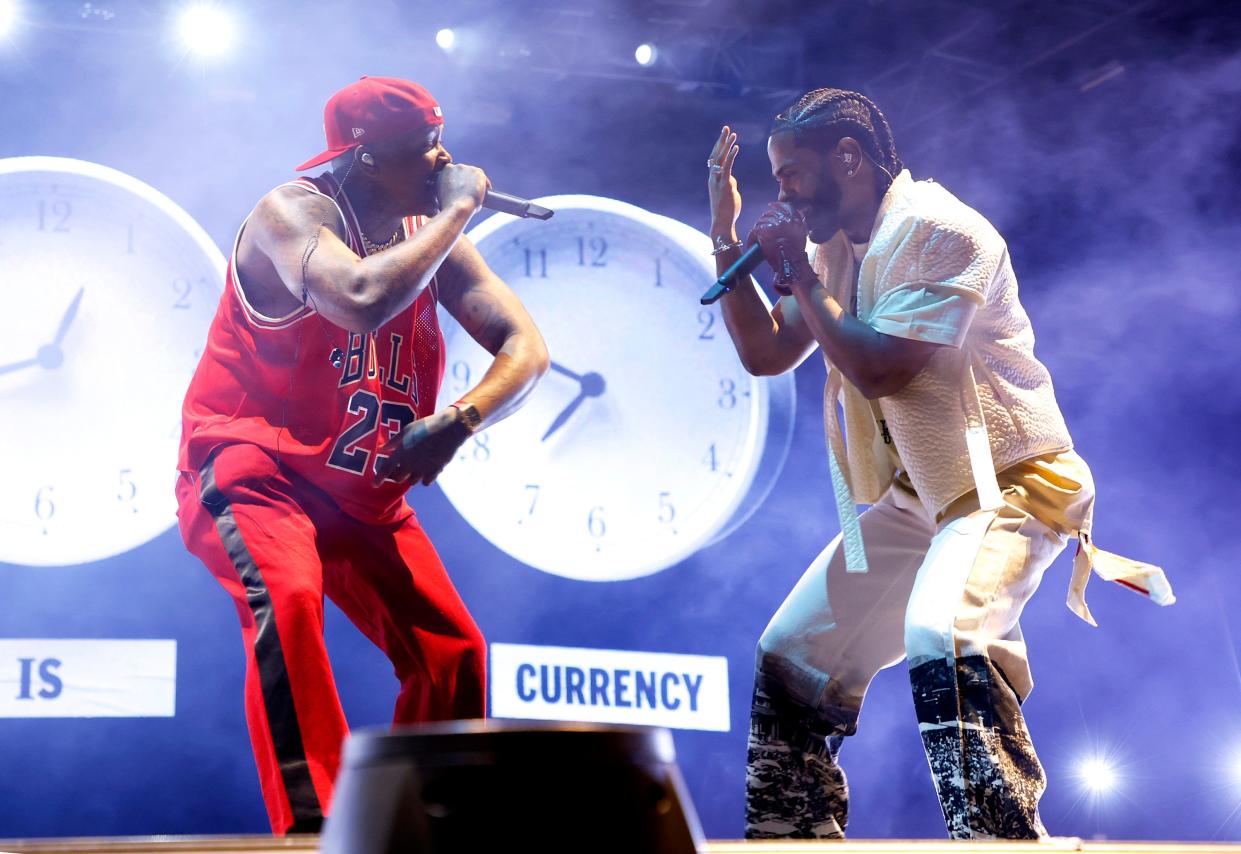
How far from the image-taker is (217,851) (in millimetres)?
849

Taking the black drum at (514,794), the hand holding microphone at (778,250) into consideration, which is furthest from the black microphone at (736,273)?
the black drum at (514,794)

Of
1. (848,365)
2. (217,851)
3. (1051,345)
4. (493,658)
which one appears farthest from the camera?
(1051,345)

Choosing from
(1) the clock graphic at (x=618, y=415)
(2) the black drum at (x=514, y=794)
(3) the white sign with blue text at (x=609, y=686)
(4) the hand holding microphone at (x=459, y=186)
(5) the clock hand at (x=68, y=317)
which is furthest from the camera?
(1) the clock graphic at (x=618, y=415)

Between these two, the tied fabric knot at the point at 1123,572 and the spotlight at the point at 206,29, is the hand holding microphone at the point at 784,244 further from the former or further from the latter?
the spotlight at the point at 206,29

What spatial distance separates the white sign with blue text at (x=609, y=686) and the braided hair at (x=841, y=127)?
1030mm

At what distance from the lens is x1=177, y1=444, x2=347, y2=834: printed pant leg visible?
1.99m

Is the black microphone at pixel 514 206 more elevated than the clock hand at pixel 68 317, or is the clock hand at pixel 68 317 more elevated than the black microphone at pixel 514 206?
the black microphone at pixel 514 206

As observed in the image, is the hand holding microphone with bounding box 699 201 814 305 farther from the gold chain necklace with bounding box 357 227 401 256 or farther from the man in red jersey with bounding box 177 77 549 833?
the gold chain necklace with bounding box 357 227 401 256

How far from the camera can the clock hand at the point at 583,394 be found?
8.82 feet

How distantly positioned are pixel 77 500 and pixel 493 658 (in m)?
0.79

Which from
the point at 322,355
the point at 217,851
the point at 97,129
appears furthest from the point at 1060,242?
the point at 217,851

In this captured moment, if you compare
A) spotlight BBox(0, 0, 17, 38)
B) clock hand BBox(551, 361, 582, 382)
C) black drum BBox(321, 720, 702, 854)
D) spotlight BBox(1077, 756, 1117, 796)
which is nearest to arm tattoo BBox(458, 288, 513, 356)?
clock hand BBox(551, 361, 582, 382)

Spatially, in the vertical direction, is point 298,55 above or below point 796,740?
above

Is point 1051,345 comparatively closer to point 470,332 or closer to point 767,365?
point 767,365
